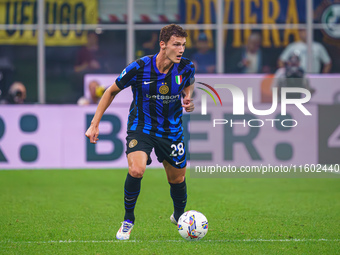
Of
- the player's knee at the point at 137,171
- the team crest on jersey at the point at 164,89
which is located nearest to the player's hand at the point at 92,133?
the player's knee at the point at 137,171

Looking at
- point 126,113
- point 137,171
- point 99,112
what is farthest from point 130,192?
point 126,113

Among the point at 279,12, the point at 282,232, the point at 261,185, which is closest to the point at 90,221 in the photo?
the point at 282,232

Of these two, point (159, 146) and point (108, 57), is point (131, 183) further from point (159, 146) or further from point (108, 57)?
point (108, 57)

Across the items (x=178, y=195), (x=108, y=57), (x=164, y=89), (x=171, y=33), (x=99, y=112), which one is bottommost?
(x=178, y=195)

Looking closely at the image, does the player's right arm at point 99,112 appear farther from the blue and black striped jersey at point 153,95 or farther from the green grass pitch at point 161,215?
the green grass pitch at point 161,215

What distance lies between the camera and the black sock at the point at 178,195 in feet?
21.1

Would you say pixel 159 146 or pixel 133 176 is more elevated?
pixel 159 146

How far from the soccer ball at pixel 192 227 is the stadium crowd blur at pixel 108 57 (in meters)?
10.9

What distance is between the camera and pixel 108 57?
17078mm

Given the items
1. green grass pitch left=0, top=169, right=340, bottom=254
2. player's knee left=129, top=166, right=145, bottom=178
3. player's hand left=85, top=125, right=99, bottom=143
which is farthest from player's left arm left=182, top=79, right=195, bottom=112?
green grass pitch left=0, top=169, right=340, bottom=254

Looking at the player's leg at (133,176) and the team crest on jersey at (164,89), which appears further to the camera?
the team crest on jersey at (164,89)

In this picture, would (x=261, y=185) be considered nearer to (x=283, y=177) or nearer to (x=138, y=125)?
(x=283, y=177)

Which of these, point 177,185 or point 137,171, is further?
point 177,185

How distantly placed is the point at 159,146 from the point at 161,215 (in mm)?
1702
